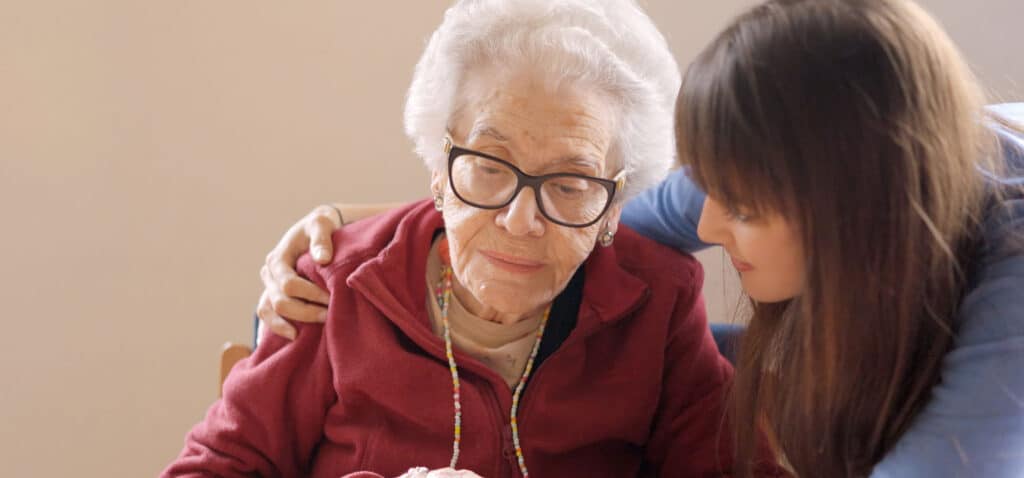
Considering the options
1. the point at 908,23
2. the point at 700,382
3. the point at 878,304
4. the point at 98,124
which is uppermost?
the point at 908,23

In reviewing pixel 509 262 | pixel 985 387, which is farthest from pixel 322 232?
pixel 985 387

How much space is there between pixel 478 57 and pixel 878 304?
0.64m

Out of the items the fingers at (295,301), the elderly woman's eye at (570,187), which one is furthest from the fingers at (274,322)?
the elderly woman's eye at (570,187)

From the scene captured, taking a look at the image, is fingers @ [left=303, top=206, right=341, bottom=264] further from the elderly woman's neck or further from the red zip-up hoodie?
the elderly woman's neck

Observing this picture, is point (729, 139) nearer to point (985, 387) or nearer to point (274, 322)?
point (985, 387)

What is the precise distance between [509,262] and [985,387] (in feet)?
2.07

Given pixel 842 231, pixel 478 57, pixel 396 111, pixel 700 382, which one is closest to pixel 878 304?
pixel 842 231

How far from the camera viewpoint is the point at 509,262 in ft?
4.39

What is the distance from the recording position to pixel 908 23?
0.95 m

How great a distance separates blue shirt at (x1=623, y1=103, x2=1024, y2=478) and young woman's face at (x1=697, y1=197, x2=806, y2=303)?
18cm

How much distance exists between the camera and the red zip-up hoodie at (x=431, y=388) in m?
1.36

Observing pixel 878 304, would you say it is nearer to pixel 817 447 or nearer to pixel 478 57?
pixel 817 447

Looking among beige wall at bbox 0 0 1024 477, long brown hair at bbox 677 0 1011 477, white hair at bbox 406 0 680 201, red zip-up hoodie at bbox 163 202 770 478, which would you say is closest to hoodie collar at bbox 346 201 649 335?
red zip-up hoodie at bbox 163 202 770 478

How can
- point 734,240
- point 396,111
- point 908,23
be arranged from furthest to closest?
point 396,111 < point 734,240 < point 908,23
